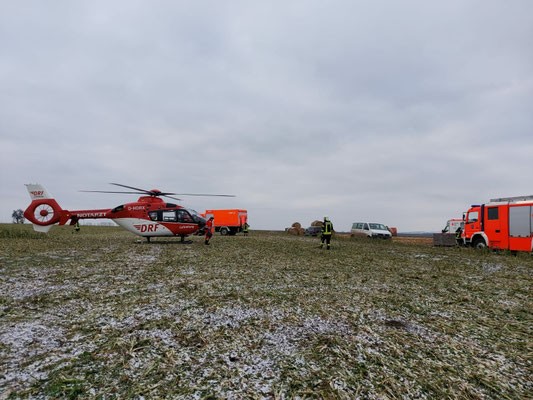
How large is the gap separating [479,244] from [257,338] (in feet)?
79.5

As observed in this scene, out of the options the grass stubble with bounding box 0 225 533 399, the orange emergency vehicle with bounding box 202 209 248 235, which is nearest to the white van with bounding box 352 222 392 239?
Answer: the orange emergency vehicle with bounding box 202 209 248 235

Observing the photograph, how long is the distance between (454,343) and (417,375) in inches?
57.3

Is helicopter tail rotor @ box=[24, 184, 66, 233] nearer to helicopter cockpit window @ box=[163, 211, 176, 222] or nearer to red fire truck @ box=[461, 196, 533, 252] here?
helicopter cockpit window @ box=[163, 211, 176, 222]

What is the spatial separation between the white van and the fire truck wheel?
11.1m

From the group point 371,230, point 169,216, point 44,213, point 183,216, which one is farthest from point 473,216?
point 44,213

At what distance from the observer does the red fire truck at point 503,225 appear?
1923 centimetres

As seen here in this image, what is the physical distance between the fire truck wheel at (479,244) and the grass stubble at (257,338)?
15.6 metres

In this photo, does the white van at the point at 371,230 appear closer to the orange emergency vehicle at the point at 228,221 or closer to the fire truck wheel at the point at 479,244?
the fire truck wheel at the point at 479,244

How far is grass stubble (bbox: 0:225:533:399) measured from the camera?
134 inches

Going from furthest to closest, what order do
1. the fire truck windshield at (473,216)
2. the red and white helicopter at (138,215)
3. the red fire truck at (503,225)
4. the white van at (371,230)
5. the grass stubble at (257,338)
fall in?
the white van at (371,230) → the fire truck windshield at (473,216) → the red and white helicopter at (138,215) → the red fire truck at (503,225) → the grass stubble at (257,338)

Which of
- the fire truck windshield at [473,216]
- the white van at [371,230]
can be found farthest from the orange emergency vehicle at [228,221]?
the fire truck windshield at [473,216]

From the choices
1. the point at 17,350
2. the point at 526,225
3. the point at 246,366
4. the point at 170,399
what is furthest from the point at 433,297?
the point at 526,225

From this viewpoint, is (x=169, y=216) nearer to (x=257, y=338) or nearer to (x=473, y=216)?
(x=257, y=338)

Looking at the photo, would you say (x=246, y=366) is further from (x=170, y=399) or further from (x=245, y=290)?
(x=245, y=290)
